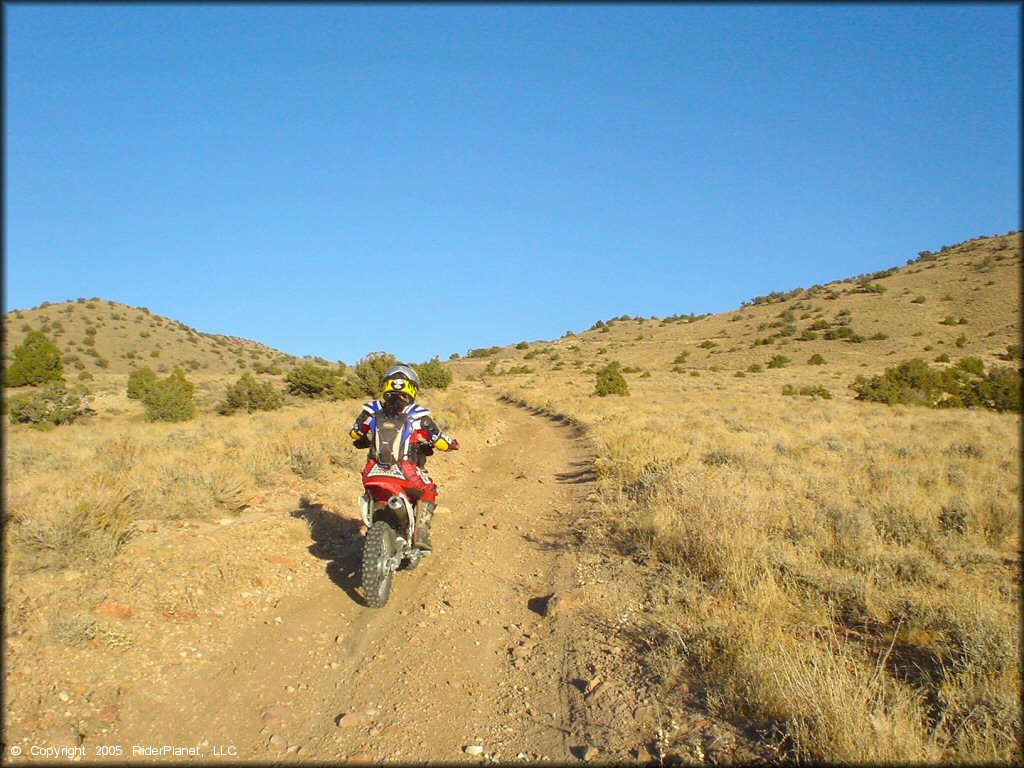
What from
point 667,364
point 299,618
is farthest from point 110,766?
point 667,364

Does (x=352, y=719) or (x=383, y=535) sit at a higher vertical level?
(x=383, y=535)

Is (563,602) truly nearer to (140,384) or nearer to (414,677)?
(414,677)

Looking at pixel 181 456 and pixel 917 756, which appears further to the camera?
pixel 181 456

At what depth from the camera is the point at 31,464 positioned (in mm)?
10469

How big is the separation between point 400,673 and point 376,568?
48.1 inches

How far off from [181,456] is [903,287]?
65246 millimetres

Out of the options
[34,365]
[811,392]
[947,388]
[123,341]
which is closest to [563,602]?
[947,388]

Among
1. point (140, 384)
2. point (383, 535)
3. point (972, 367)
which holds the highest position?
point (972, 367)

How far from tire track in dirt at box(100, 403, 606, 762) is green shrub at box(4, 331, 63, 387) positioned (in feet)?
83.6

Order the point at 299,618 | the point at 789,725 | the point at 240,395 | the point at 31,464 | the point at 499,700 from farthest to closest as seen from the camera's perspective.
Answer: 1. the point at 240,395
2. the point at 31,464
3. the point at 299,618
4. the point at 499,700
5. the point at 789,725

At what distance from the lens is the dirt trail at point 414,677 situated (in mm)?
3520

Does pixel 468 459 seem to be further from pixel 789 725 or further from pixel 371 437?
pixel 789 725

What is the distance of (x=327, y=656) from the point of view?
15.3ft

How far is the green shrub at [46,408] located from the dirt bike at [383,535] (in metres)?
21.3
